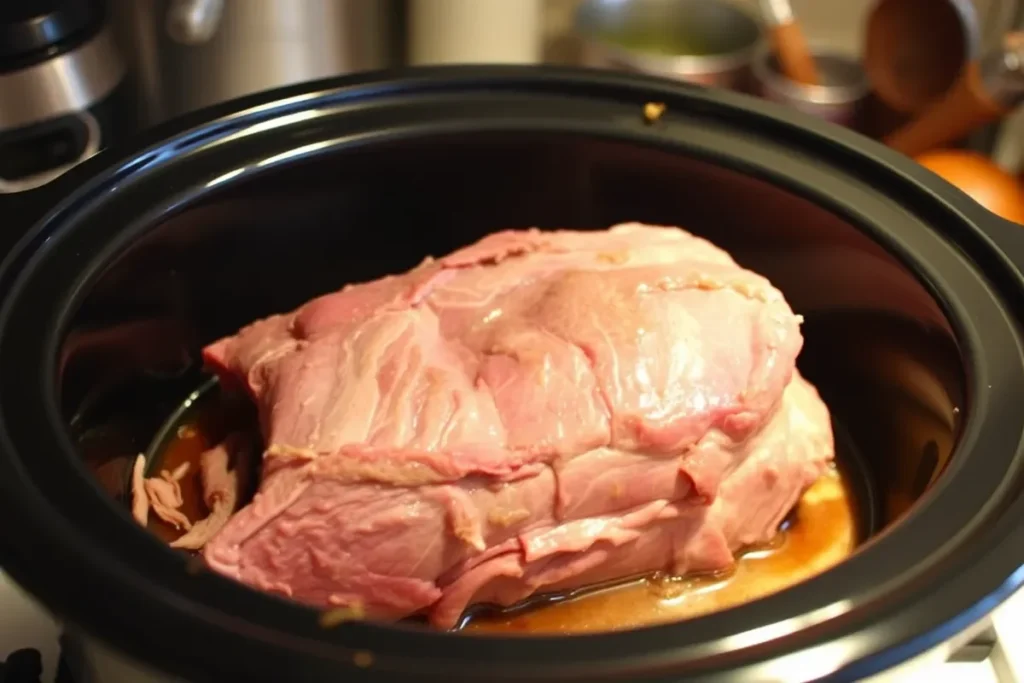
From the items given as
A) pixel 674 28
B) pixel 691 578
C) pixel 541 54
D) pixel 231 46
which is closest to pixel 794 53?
pixel 674 28

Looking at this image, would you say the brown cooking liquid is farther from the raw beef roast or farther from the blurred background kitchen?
the blurred background kitchen

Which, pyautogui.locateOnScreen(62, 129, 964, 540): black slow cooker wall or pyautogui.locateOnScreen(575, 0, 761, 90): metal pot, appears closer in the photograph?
pyautogui.locateOnScreen(62, 129, 964, 540): black slow cooker wall

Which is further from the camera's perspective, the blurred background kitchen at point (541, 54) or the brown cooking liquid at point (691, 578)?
the blurred background kitchen at point (541, 54)

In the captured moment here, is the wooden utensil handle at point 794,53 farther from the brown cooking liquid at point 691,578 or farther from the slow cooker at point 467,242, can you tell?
the brown cooking liquid at point 691,578

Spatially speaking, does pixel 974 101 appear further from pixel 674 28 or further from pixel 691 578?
pixel 691 578

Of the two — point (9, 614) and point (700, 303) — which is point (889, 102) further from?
point (9, 614)

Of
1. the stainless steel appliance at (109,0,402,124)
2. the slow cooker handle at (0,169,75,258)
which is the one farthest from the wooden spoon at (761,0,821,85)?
the slow cooker handle at (0,169,75,258)

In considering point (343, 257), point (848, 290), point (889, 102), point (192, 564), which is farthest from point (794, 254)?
point (889, 102)

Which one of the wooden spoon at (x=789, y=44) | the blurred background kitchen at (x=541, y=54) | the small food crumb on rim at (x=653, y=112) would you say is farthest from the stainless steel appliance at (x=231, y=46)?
the wooden spoon at (x=789, y=44)
